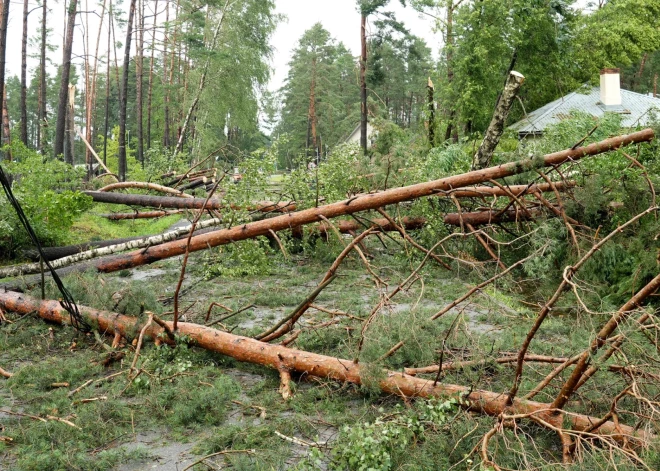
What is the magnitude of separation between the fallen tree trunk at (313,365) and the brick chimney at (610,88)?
25.5 meters

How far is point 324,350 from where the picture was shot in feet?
17.4

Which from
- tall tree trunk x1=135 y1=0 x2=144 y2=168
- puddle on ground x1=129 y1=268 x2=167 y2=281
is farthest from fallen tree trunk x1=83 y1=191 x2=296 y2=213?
tall tree trunk x1=135 y1=0 x2=144 y2=168

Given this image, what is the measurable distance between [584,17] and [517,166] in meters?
31.2

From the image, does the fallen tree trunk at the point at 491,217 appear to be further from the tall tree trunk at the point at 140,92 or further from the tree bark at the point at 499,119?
the tall tree trunk at the point at 140,92

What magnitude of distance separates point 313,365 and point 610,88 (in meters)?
26.0

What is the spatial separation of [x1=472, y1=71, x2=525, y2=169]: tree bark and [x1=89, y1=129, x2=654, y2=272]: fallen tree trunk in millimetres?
1840

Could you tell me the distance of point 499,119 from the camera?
880 centimetres

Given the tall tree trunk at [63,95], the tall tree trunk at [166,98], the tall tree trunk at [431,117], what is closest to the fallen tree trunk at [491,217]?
the tall tree trunk at [63,95]

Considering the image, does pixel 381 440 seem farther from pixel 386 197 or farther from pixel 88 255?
pixel 88 255

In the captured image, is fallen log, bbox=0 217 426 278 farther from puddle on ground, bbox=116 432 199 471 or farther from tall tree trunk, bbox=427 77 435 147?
tall tree trunk, bbox=427 77 435 147

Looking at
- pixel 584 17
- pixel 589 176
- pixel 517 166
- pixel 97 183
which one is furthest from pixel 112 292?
pixel 584 17

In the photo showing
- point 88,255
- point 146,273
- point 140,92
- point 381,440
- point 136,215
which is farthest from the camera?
point 140,92

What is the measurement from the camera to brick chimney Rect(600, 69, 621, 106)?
26391 mm


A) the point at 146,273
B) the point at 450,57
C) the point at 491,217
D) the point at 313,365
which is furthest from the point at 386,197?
the point at 450,57
